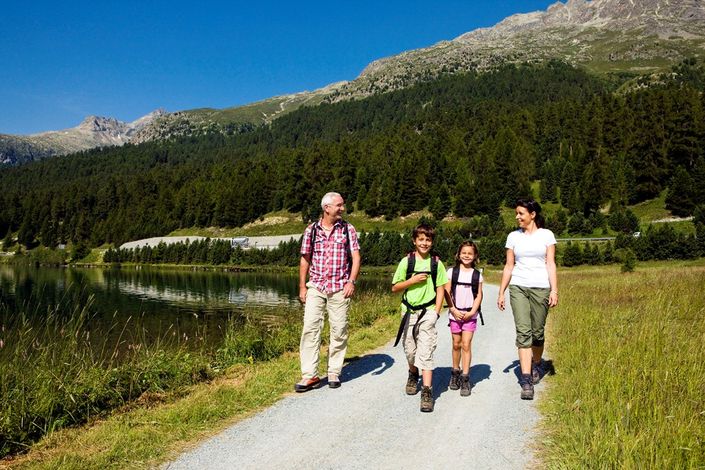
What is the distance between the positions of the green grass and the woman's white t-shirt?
404cm

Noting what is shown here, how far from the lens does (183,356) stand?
30.3 feet

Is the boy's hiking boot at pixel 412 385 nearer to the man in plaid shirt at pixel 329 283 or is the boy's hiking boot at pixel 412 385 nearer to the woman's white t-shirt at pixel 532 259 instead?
the man in plaid shirt at pixel 329 283

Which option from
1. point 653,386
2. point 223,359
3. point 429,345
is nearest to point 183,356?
point 223,359

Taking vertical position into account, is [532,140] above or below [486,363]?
above

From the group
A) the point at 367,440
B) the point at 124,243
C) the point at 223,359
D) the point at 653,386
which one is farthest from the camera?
the point at 124,243

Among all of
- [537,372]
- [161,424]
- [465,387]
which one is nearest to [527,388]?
[465,387]

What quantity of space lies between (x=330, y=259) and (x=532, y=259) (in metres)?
3.13

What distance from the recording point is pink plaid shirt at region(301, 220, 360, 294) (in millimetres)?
7559

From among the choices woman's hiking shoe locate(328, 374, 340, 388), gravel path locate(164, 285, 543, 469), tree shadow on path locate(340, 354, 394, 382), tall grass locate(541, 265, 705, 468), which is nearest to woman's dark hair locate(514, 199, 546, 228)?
tall grass locate(541, 265, 705, 468)

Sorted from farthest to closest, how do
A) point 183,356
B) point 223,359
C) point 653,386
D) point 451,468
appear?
point 223,359
point 183,356
point 653,386
point 451,468

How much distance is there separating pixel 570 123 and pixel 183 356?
13178cm

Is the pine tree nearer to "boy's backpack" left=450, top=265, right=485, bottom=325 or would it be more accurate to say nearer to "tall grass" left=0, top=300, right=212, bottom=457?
"boy's backpack" left=450, top=265, right=485, bottom=325

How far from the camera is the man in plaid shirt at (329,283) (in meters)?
7.54

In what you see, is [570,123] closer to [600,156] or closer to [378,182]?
[600,156]
